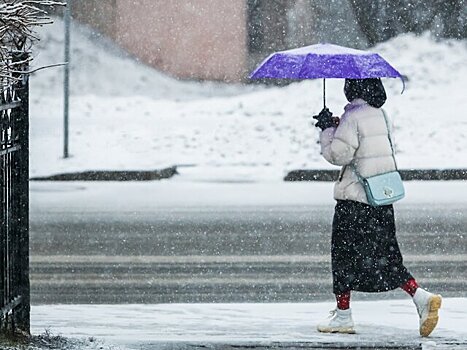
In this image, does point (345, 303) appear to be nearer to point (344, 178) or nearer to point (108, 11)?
point (344, 178)

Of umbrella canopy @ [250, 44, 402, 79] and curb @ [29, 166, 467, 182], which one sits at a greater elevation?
umbrella canopy @ [250, 44, 402, 79]

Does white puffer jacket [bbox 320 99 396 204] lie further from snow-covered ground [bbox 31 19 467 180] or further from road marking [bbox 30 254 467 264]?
snow-covered ground [bbox 31 19 467 180]

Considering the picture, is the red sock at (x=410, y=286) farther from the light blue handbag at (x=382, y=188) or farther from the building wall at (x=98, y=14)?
the building wall at (x=98, y=14)

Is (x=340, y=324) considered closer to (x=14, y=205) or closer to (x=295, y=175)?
(x=14, y=205)

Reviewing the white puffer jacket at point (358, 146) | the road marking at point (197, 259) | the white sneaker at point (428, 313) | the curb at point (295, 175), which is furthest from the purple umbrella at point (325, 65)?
the curb at point (295, 175)

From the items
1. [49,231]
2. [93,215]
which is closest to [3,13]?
[49,231]

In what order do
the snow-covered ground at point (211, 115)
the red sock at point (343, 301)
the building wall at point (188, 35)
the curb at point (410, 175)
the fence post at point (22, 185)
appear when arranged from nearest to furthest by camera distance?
1. the fence post at point (22, 185)
2. the red sock at point (343, 301)
3. the curb at point (410, 175)
4. the snow-covered ground at point (211, 115)
5. the building wall at point (188, 35)

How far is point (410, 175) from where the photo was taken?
1948 cm

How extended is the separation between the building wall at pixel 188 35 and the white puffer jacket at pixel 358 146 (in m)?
22.1

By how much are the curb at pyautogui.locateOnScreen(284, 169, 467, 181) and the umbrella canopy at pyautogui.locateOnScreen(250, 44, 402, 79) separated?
11459 mm

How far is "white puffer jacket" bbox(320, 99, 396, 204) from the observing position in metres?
7.65

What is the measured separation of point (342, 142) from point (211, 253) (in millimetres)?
4492

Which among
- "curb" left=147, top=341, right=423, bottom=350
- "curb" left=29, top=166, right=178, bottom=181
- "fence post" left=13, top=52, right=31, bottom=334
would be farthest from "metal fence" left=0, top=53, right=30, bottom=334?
"curb" left=29, top=166, right=178, bottom=181

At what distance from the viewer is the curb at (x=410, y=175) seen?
1934 centimetres
